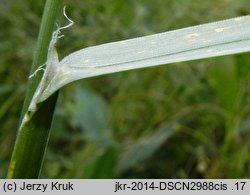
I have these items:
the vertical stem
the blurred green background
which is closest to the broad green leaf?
the vertical stem

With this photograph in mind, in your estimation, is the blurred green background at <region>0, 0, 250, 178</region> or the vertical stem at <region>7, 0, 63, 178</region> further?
the blurred green background at <region>0, 0, 250, 178</region>

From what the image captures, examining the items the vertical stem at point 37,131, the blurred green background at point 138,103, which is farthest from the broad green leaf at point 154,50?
→ the blurred green background at point 138,103

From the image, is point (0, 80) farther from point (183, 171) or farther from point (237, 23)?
point (237, 23)

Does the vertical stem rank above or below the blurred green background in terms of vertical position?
below

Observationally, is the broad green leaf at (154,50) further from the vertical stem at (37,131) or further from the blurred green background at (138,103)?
the blurred green background at (138,103)

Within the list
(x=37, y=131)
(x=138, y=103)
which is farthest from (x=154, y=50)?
(x=138, y=103)

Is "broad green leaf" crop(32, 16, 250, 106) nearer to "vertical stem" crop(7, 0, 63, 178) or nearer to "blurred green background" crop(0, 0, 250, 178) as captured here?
"vertical stem" crop(7, 0, 63, 178)
